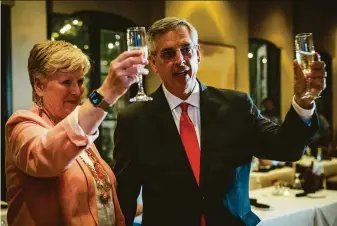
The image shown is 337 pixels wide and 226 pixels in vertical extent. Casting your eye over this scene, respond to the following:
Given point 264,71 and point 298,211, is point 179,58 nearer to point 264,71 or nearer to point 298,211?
point 298,211

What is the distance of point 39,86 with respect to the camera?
1.54 m

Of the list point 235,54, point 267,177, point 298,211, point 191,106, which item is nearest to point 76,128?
point 191,106

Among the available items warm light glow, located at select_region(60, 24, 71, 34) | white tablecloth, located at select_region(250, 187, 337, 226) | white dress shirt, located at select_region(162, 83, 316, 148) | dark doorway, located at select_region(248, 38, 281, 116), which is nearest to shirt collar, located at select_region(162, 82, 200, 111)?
white dress shirt, located at select_region(162, 83, 316, 148)

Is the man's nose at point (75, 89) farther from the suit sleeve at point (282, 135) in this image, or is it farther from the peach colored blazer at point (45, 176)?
the suit sleeve at point (282, 135)

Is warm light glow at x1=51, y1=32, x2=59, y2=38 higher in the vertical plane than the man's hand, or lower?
higher

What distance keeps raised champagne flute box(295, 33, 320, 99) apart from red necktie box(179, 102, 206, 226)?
1.51 ft

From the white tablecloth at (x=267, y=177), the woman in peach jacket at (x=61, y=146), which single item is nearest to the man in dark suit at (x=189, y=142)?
the woman in peach jacket at (x=61, y=146)

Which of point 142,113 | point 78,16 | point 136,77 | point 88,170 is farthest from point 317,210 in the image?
point 78,16

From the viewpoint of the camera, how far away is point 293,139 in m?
1.63

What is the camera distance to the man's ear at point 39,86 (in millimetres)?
1528

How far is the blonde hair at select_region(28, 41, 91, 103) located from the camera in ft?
4.91

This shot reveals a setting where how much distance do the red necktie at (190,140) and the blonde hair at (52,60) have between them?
483 mm

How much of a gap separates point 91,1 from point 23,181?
18.2 feet

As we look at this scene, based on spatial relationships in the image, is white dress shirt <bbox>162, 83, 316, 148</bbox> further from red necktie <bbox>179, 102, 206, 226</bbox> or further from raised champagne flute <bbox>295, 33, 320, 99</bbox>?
raised champagne flute <bbox>295, 33, 320, 99</bbox>
